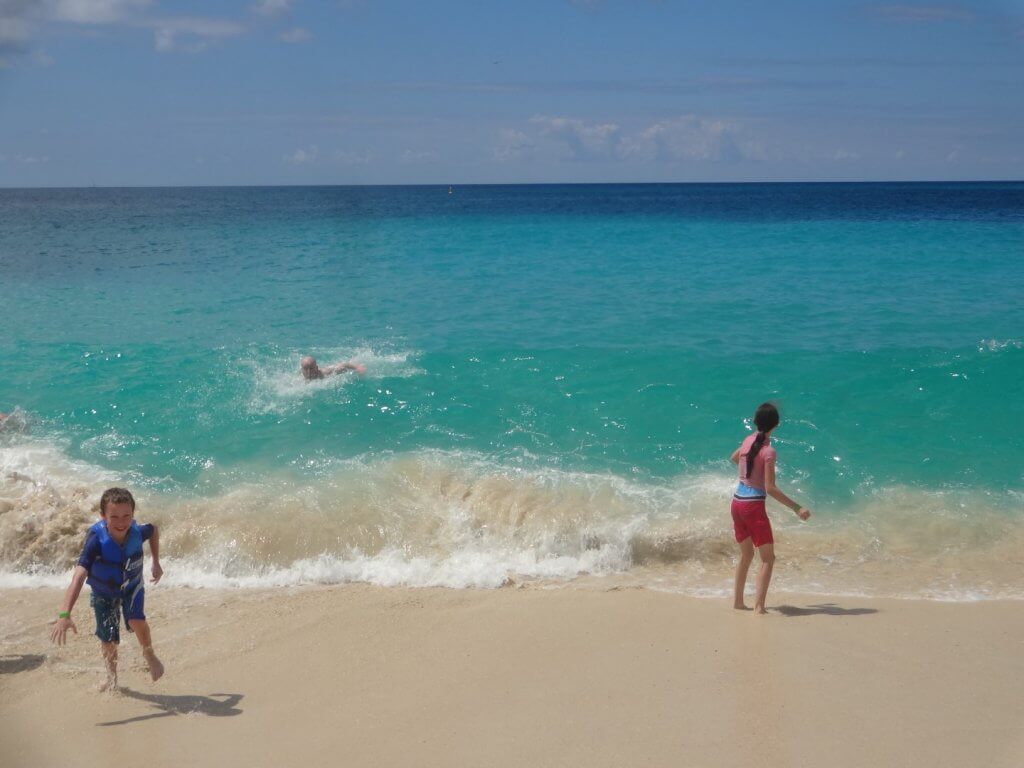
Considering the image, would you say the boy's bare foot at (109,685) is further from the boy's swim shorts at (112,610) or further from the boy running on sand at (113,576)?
the boy's swim shorts at (112,610)

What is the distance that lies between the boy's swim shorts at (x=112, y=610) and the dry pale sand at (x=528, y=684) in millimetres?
446

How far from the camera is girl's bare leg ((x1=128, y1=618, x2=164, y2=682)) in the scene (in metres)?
5.12

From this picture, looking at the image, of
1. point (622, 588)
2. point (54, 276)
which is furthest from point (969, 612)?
point (54, 276)

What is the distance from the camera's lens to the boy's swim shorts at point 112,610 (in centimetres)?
507

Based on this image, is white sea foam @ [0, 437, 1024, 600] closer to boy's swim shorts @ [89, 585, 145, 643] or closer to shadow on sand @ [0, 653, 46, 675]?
shadow on sand @ [0, 653, 46, 675]

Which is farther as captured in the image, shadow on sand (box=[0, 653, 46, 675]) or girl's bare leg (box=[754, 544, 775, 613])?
girl's bare leg (box=[754, 544, 775, 613])

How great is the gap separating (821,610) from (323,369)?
8.88m

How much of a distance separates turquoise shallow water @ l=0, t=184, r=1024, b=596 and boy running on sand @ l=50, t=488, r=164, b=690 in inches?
81.1

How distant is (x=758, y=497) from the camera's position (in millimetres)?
5887

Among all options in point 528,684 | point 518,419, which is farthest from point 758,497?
point 518,419

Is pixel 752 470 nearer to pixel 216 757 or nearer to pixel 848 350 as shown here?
pixel 216 757

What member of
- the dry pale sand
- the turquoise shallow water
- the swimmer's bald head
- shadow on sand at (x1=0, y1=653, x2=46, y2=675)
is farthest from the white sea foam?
the swimmer's bald head

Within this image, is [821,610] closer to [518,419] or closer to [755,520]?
[755,520]

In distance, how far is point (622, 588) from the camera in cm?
679
